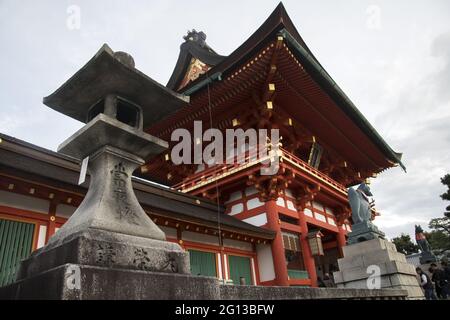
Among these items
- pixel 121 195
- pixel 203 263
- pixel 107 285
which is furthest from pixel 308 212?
pixel 107 285

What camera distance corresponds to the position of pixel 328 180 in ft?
49.6

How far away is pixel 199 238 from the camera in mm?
10523

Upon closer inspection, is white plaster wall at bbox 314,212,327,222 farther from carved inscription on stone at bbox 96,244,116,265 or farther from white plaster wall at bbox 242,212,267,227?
carved inscription on stone at bbox 96,244,116,265

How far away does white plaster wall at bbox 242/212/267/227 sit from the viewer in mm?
12617

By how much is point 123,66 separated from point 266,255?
1039 cm

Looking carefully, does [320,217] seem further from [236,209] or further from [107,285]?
[107,285]

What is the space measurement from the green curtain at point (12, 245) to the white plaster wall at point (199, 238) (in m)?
4.48

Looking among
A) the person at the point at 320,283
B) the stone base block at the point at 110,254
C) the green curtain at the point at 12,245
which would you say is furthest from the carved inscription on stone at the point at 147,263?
the person at the point at 320,283


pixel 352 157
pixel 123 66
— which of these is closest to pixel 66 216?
pixel 123 66

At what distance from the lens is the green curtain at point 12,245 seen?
6262 mm

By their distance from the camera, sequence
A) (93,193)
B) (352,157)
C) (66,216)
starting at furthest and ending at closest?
(352,157) → (66,216) → (93,193)

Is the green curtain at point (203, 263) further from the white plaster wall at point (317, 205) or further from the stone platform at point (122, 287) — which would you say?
the white plaster wall at point (317, 205)
